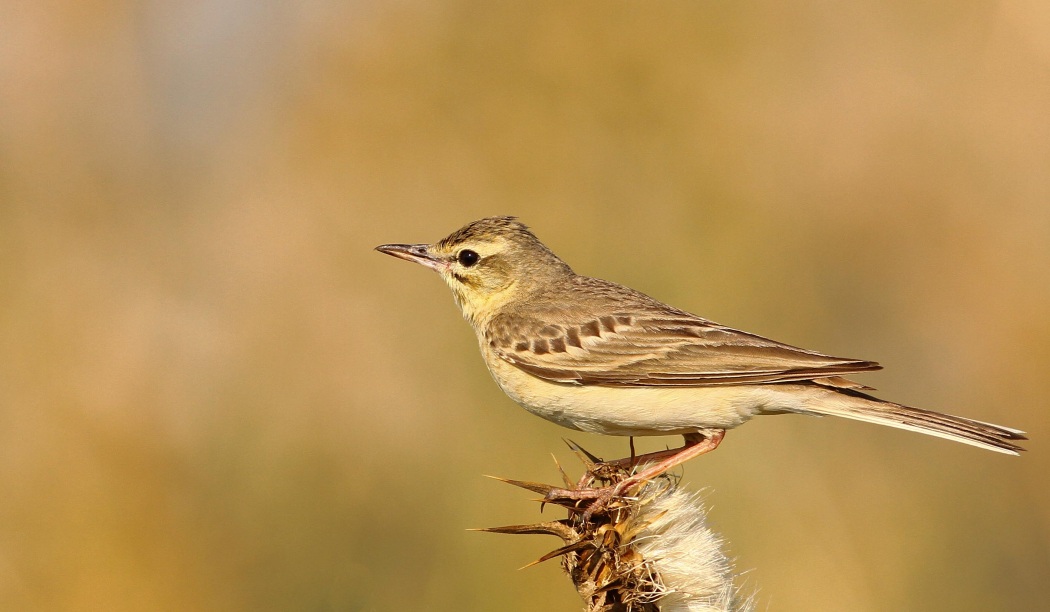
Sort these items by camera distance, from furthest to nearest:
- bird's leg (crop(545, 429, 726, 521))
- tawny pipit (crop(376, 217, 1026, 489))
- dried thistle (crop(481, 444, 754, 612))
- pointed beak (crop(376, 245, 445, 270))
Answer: pointed beak (crop(376, 245, 445, 270)), tawny pipit (crop(376, 217, 1026, 489)), bird's leg (crop(545, 429, 726, 521)), dried thistle (crop(481, 444, 754, 612))

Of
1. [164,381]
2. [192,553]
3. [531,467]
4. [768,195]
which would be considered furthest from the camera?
[768,195]

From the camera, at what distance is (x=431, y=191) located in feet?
34.7

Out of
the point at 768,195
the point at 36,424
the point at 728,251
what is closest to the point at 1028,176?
the point at 768,195

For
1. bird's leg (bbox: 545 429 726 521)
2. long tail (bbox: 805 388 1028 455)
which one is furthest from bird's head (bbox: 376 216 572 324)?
long tail (bbox: 805 388 1028 455)

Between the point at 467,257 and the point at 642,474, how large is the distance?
2440 millimetres

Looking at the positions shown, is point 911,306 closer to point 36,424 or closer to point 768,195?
point 768,195

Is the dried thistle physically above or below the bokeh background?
below

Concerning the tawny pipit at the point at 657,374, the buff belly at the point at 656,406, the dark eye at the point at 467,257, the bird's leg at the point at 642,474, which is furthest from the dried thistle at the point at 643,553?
the dark eye at the point at 467,257

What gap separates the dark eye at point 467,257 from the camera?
23.3ft

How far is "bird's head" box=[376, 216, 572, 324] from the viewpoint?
279 inches

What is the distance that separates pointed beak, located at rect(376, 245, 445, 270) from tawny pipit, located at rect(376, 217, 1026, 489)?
0.11ft

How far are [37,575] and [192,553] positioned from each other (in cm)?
117

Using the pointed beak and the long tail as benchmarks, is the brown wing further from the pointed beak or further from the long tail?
the pointed beak

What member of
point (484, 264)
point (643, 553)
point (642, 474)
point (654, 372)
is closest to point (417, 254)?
point (484, 264)
